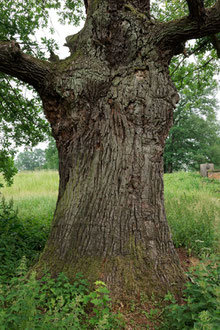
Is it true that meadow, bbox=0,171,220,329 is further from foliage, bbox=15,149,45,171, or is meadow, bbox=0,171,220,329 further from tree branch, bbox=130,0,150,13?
foliage, bbox=15,149,45,171

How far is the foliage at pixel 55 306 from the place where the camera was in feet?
6.82

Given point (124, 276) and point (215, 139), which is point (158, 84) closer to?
point (124, 276)

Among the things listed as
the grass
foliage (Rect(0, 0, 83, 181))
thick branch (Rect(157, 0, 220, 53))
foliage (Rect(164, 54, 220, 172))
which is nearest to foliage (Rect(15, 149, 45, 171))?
foliage (Rect(164, 54, 220, 172))

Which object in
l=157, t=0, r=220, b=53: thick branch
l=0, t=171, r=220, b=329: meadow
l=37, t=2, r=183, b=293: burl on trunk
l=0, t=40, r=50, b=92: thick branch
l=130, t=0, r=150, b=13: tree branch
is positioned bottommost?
l=0, t=171, r=220, b=329: meadow

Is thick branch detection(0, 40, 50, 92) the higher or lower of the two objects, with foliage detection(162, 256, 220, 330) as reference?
higher

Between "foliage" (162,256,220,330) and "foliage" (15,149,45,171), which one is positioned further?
"foliage" (15,149,45,171)

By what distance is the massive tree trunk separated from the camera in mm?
3283

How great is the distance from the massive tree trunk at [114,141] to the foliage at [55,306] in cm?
29

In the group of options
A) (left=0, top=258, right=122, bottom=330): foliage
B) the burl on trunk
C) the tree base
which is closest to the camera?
(left=0, top=258, right=122, bottom=330): foliage

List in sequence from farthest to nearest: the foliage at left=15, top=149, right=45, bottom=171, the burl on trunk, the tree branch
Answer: the foliage at left=15, top=149, right=45, bottom=171
the tree branch
the burl on trunk

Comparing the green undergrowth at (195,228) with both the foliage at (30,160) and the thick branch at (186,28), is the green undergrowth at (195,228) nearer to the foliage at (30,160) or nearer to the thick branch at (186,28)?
the thick branch at (186,28)

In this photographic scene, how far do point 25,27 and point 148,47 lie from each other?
3.68 metres

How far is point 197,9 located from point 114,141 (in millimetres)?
1943

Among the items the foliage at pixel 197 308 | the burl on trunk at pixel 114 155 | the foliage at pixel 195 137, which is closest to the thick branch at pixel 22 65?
the burl on trunk at pixel 114 155
